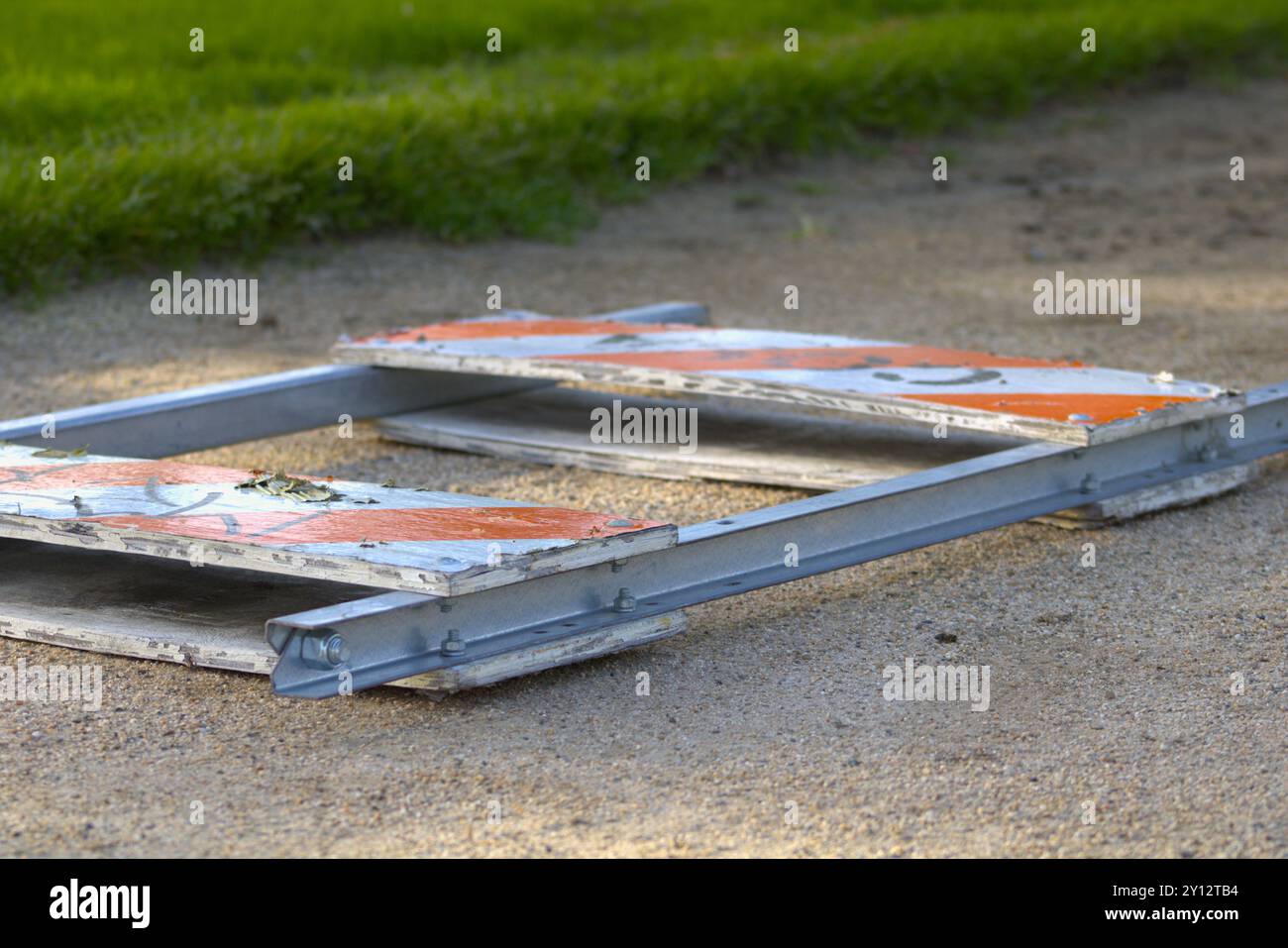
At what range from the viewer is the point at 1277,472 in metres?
4.51

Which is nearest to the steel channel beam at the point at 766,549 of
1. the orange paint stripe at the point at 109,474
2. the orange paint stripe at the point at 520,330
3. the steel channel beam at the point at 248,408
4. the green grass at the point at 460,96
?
the orange paint stripe at the point at 109,474

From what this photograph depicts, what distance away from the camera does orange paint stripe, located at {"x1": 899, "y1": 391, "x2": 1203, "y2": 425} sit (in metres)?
3.93

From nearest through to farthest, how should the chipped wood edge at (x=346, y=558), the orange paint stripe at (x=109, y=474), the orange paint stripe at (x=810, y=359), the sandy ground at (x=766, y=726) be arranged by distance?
the sandy ground at (x=766, y=726) → the chipped wood edge at (x=346, y=558) → the orange paint stripe at (x=109, y=474) → the orange paint stripe at (x=810, y=359)

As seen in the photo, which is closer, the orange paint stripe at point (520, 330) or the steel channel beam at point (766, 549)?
the steel channel beam at point (766, 549)

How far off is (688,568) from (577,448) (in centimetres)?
147

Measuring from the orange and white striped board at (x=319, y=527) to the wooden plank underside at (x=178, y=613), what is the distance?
0.13 metres

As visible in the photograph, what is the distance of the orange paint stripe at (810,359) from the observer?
174 inches

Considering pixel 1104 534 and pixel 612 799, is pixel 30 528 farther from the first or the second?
pixel 1104 534

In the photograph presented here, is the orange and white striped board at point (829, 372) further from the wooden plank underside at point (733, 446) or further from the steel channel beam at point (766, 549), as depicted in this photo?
the wooden plank underside at point (733, 446)

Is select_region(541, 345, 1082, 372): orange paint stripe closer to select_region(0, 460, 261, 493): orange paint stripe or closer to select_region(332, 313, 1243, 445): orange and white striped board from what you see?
select_region(332, 313, 1243, 445): orange and white striped board

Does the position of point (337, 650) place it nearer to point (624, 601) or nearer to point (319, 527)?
point (319, 527)

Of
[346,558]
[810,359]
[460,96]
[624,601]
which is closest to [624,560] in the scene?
[624,601]

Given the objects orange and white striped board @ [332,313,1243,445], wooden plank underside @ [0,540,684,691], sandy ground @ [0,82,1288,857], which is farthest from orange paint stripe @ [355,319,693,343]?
wooden plank underside @ [0,540,684,691]

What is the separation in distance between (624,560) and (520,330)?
210 centimetres
